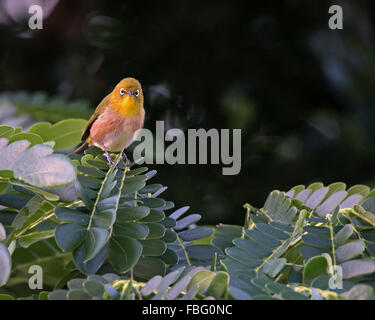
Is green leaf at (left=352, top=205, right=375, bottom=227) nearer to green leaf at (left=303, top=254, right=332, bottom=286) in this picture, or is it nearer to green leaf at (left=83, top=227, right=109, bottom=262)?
green leaf at (left=303, top=254, right=332, bottom=286)

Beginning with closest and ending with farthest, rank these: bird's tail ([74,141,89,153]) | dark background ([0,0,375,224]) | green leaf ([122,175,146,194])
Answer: green leaf ([122,175,146,194]) → bird's tail ([74,141,89,153]) → dark background ([0,0,375,224])

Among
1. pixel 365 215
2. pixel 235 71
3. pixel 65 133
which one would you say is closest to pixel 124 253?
pixel 365 215

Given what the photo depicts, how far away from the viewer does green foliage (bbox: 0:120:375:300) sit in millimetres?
883

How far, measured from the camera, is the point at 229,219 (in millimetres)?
3383

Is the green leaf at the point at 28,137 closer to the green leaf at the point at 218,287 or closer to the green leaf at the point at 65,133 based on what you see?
the green leaf at the point at 65,133

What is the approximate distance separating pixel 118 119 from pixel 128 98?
0.38 feet

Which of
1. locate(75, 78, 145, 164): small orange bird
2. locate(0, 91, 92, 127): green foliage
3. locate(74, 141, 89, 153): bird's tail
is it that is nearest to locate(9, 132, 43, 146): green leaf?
locate(75, 78, 145, 164): small orange bird

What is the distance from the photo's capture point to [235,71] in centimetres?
395

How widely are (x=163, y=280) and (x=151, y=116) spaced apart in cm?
259

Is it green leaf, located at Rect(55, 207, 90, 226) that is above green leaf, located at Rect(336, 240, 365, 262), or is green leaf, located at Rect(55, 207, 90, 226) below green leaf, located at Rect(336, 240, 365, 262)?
above

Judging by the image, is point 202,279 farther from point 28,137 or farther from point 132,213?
point 28,137

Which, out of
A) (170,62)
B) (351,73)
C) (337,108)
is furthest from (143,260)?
(337,108)

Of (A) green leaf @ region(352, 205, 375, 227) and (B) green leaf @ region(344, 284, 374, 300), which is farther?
(A) green leaf @ region(352, 205, 375, 227)

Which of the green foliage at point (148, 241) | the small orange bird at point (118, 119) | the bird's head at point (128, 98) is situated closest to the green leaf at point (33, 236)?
the green foliage at point (148, 241)
